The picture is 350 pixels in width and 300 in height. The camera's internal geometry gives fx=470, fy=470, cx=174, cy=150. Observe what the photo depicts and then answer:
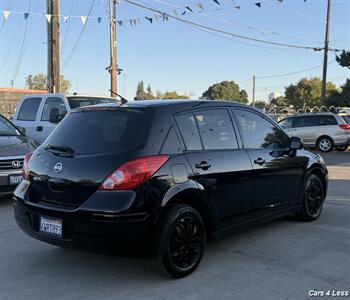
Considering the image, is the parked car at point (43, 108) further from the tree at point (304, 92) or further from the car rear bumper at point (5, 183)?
the tree at point (304, 92)

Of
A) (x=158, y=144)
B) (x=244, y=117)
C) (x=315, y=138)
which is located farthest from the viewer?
(x=315, y=138)

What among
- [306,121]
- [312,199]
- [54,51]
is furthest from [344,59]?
[312,199]

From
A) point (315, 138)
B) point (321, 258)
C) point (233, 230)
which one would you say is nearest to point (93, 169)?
point (233, 230)

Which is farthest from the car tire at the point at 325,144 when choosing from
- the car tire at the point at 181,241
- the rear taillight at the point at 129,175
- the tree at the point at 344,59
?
the tree at the point at 344,59

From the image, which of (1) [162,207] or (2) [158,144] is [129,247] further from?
(2) [158,144]

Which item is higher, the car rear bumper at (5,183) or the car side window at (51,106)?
the car side window at (51,106)

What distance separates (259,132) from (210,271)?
74.2 inches

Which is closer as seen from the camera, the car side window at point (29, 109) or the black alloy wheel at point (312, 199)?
the black alloy wheel at point (312, 199)

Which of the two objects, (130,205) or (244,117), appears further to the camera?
(244,117)

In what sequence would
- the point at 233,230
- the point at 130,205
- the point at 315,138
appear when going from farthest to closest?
the point at 315,138 < the point at 233,230 < the point at 130,205

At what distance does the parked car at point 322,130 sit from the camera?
739 inches

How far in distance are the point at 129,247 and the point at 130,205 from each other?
0.36 m

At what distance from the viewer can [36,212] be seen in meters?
4.37

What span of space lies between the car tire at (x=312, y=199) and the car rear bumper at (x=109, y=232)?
2979 mm
